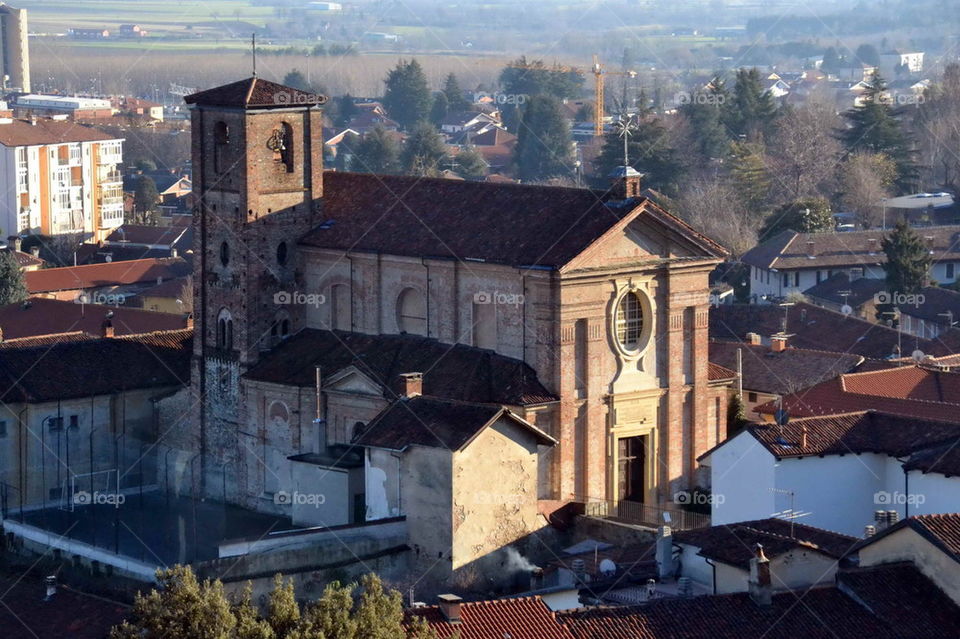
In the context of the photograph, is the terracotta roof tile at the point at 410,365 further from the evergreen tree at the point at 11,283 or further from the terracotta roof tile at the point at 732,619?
the evergreen tree at the point at 11,283

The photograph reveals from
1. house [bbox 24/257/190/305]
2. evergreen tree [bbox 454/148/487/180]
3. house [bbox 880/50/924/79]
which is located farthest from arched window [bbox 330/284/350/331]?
house [bbox 880/50/924/79]

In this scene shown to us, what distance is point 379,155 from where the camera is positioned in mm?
107688

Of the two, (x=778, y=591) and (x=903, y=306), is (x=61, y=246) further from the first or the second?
(x=778, y=591)

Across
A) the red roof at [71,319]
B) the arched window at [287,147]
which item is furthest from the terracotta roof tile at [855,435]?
the red roof at [71,319]

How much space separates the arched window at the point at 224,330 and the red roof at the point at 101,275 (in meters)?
25.7

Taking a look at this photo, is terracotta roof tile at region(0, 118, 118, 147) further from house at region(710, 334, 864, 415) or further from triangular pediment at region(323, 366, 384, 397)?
triangular pediment at region(323, 366, 384, 397)

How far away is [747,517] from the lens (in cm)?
3641

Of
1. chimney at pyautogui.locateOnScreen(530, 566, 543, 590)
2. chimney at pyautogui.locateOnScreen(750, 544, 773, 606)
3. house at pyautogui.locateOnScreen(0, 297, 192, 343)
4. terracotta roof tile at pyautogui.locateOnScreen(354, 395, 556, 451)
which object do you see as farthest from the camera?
house at pyautogui.locateOnScreen(0, 297, 192, 343)

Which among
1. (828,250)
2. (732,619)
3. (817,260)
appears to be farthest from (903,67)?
(732,619)

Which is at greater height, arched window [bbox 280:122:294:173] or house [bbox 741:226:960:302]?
arched window [bbox 280:122:294:173]

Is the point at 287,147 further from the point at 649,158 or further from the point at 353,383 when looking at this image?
the point at 649,158

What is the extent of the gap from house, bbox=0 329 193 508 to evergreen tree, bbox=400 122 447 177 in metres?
54.5

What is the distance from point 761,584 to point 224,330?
1675 cm

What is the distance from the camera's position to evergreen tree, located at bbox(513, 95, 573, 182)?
368ft
